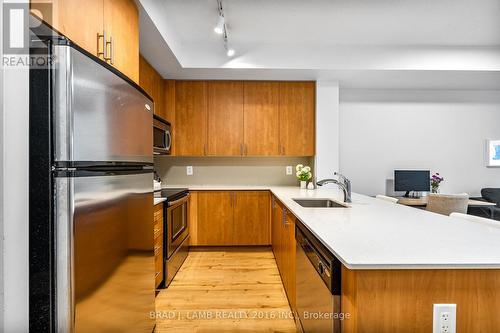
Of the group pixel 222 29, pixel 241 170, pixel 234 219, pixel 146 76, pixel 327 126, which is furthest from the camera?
pixel 241 170

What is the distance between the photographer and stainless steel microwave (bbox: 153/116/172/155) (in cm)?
273

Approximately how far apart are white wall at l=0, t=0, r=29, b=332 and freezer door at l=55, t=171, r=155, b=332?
0.13 metres

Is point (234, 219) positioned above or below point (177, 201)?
below

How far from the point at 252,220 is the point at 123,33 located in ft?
8.26

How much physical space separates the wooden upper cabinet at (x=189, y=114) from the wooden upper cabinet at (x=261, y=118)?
59 cm

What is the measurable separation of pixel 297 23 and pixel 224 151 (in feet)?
5.93

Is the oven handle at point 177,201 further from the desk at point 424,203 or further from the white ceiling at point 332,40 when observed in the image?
the desk at point 424,203

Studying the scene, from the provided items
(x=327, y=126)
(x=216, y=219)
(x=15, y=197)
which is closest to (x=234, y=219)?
(x=216, y=219)

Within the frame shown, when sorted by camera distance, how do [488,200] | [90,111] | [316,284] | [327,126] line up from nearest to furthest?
[90,111], [316,284], [327,126], [488,200]

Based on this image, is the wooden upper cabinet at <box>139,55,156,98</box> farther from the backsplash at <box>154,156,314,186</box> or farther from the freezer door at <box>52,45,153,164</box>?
the freezer door at <box>52,45,153,164</box>

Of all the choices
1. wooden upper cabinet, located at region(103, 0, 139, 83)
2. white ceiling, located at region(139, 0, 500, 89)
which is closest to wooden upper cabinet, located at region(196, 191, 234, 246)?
white ceiling, located at region(139, 0, 500, 89)

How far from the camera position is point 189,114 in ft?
11.8

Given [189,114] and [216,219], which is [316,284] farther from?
[189,114]

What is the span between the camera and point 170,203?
2.48 metres
